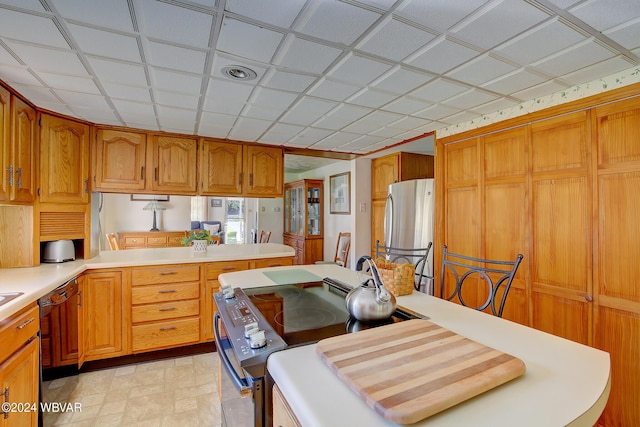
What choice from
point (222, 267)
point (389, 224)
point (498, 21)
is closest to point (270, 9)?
point (498, 21)

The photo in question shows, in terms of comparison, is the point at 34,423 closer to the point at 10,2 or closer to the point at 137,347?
the point at 137,347

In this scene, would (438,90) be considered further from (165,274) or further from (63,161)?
(63,161)

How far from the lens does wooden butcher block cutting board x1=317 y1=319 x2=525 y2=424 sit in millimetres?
629

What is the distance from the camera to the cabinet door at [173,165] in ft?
9.86

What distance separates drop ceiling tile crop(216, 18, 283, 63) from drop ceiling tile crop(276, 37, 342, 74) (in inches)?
2.4

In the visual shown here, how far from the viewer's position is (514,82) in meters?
1.87

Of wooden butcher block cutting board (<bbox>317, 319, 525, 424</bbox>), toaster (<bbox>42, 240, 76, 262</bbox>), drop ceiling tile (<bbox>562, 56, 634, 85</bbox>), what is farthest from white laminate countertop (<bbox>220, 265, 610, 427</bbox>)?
toaster (<bbox>42, 240, 76, 262</bbox>)

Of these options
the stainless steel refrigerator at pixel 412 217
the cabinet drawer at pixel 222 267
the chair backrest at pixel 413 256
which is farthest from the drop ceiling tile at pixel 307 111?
the cabinet drawer at pixel 222 267

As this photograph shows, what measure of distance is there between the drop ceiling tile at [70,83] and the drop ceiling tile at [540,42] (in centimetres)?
234

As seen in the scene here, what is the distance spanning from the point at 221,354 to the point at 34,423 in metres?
1.32

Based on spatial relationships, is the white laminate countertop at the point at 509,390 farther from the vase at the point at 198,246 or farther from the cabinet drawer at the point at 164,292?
the vase at the point at 198,246

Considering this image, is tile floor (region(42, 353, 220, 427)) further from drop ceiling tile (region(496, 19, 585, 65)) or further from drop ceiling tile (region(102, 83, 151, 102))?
drop ceiling tile (region(496, 19, 585, 65))

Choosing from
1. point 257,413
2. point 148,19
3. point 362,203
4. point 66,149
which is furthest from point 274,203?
point 257,413

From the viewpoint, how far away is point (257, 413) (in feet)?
3.03
